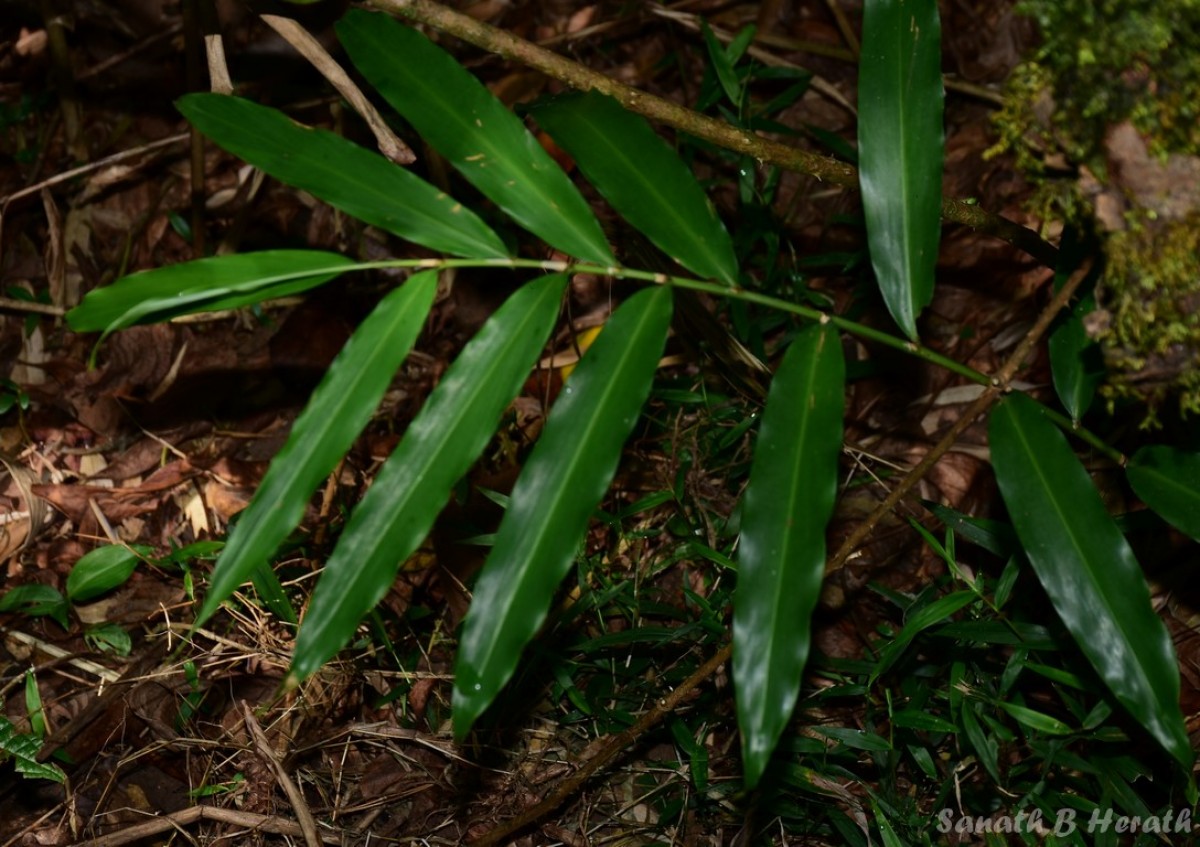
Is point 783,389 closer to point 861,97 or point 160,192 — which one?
point 861,97

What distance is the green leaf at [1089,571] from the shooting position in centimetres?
109

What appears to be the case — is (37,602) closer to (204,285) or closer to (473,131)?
(204,285)

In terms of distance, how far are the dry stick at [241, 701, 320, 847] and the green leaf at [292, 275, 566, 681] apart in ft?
2.15

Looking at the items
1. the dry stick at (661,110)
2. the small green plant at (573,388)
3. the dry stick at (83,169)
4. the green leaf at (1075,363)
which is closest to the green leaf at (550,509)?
the small green plant at (573,388)

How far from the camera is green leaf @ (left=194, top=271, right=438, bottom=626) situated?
99 cm

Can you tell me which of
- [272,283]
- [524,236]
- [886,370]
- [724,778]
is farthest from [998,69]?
[272,283]

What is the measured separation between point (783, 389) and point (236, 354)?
1.30 meters

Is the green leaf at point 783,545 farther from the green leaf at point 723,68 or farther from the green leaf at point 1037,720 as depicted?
the green leaf at point 723,68

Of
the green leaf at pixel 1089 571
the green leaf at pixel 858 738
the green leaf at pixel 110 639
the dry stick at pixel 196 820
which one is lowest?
the dry stick at pixel 196 820

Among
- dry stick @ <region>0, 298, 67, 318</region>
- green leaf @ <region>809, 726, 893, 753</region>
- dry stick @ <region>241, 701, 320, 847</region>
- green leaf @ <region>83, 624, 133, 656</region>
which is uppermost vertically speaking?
dry stick @ <region>0, 298, 67, 318</region>

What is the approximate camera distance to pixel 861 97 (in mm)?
1221

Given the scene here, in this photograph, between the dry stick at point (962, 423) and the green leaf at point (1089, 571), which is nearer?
the green leaf at point (1089, 571)

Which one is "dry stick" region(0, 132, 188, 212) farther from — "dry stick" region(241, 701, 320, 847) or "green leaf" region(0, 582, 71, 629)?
"dry stick" region(241, 701, 320, 847)

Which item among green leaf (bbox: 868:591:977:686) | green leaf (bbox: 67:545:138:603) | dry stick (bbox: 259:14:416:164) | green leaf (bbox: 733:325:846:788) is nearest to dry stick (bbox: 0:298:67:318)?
green leaf (bbox: 67:545:138:603)
